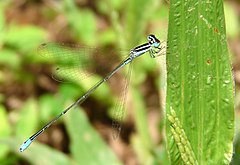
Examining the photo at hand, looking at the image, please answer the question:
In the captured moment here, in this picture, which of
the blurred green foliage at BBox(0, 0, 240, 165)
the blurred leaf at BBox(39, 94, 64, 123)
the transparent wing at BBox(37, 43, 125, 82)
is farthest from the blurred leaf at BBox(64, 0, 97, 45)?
the transparent wing at BBox(37, 43, 125, 82)

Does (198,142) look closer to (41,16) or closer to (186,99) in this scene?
(186,99)

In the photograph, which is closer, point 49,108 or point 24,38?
point 49,108

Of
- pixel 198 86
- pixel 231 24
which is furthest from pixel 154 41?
pixel 231 24

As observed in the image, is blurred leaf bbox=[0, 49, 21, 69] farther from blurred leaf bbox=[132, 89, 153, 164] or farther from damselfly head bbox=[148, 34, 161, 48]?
damselfly head bbox=[148, 34, 161, 48]

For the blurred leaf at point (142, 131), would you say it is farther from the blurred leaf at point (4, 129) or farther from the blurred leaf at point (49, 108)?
the blurred leaf at point (4, 129)

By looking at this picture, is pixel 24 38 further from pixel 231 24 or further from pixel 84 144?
pixel 231 24

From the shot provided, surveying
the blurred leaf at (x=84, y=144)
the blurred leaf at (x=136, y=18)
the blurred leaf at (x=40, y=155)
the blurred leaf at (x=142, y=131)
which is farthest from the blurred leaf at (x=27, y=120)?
the blurred leaf at (x=136, y=18)

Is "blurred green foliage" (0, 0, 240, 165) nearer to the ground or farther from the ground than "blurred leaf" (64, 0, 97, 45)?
nearer to the ground
